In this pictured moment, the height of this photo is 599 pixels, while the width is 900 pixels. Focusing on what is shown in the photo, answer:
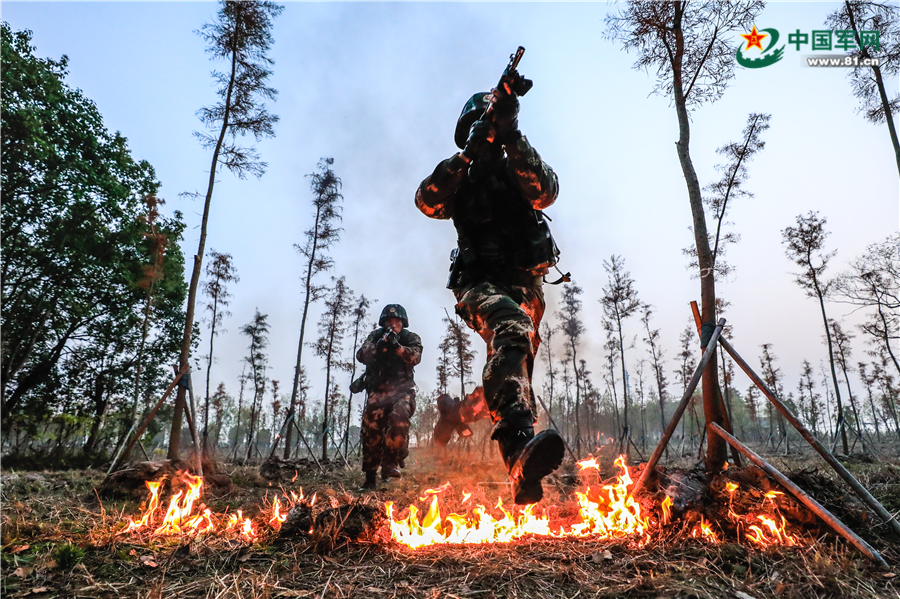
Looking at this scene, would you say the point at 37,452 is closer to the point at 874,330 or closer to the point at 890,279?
the point at 890,279

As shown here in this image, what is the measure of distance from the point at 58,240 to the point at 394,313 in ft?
45.1

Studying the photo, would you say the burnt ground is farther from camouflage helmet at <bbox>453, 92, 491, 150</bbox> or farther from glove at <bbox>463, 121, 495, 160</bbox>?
camouflage helmet at <bbox>453, 92, 491, 150</bbox>

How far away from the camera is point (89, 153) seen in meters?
16.1

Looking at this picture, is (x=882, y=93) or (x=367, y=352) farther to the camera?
(x=882, y=93)

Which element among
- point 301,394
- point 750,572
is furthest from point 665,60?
point 301,394

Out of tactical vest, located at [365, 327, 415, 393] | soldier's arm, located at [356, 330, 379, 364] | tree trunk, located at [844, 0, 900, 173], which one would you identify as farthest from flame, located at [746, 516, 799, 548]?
tree trunk, located at [844, 0, 900, 173]

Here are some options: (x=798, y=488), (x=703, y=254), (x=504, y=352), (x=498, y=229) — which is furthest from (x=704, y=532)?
(x=703, y=254)

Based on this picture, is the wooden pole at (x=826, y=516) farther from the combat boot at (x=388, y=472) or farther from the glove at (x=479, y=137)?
the combat boot at (x=388, y=472)

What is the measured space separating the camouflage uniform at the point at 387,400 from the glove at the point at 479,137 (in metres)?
6.42

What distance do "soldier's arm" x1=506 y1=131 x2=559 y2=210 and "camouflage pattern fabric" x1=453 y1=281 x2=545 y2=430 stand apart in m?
0.92

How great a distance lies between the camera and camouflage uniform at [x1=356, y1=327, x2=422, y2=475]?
911 centimetres

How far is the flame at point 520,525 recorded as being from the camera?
3.24 meters

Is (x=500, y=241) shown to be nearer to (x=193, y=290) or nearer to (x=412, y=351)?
(x=412, y=351)

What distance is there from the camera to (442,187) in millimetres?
3938
